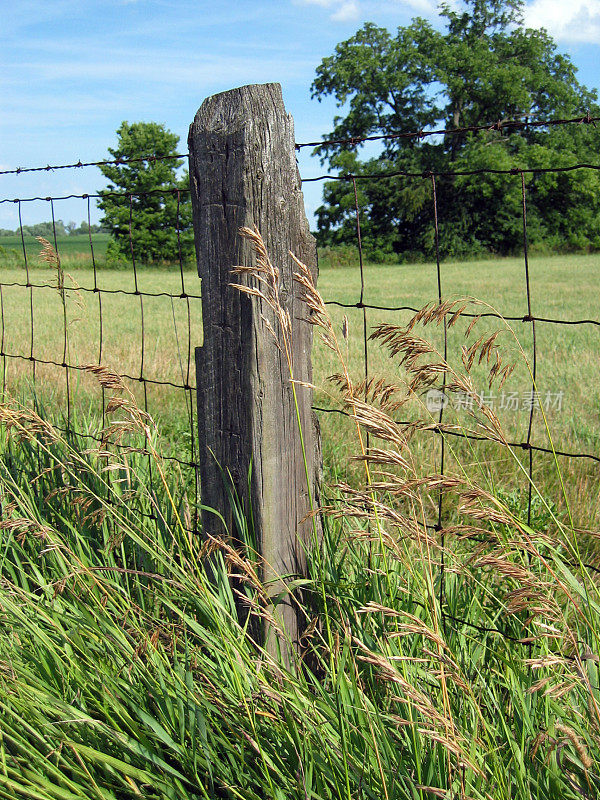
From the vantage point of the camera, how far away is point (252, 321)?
195 cm

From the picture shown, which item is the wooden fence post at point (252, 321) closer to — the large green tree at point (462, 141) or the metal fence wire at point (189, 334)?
the metal fence wire at point (189, 334)

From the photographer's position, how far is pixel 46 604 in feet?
6.60

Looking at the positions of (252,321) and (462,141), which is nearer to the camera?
(252,321)

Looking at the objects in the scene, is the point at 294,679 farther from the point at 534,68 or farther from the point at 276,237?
the point at 534,68

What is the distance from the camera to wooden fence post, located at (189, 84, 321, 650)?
196 cm

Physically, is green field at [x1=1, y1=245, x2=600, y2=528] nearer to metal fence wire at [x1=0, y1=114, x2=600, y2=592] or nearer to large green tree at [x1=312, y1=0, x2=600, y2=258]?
metal fence wire at [x1=0, y1=114, x2=600, y2=592]

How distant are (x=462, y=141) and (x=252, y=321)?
45.1 metres

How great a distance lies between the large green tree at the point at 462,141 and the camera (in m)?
40.5

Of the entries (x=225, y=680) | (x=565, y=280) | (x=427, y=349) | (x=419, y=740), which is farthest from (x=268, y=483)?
(x=565, y=280)

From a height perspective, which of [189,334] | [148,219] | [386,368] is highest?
[148,219]

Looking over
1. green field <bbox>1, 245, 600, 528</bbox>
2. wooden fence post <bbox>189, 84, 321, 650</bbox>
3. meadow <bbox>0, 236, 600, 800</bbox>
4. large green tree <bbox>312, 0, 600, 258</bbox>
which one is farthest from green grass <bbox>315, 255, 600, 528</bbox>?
large green tree <bbox>312, 0, 600, 258</bbox>

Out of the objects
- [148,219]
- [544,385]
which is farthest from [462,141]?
[544,385]

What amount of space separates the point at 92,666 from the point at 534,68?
171 ft

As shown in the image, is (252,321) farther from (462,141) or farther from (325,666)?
(462,141)
